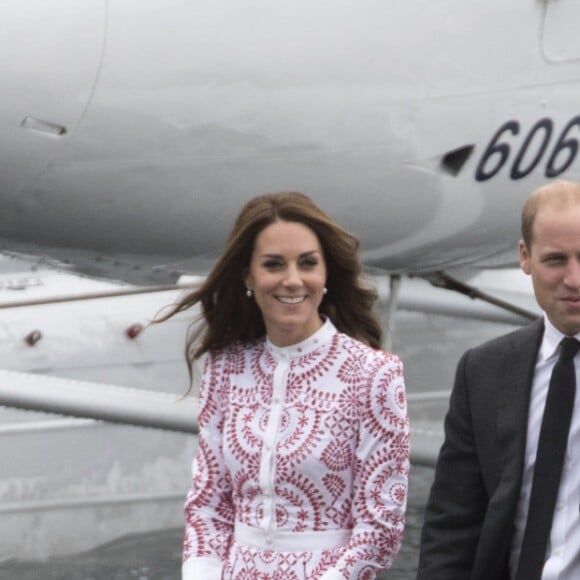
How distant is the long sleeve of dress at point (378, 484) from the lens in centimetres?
335

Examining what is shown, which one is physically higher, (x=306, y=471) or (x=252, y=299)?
(x=252, y=299)

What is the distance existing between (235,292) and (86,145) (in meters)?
2.20

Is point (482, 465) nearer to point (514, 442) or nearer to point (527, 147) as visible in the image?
point (514, 442)

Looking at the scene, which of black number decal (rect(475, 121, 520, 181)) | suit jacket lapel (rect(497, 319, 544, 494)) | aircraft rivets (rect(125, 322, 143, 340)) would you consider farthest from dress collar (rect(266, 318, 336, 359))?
aircraft rivets (rect(125, 322, 143, 340))

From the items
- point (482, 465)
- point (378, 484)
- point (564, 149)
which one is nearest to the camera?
point (482, 465)

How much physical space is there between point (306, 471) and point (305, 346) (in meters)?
0.26

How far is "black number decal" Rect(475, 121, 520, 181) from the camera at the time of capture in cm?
680

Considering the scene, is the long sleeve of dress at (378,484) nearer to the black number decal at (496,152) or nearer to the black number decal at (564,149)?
the black number decal at (496,152)

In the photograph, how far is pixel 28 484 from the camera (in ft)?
26.6

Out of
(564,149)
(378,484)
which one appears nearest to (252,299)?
(378,484)

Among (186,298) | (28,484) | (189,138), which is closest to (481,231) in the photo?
(189,138)

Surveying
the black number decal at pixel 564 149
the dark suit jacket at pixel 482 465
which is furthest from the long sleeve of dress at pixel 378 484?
the black number decal at pixel 564 149

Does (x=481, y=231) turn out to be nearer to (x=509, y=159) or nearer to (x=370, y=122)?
(x=509, y=159)

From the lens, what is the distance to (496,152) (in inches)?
271
